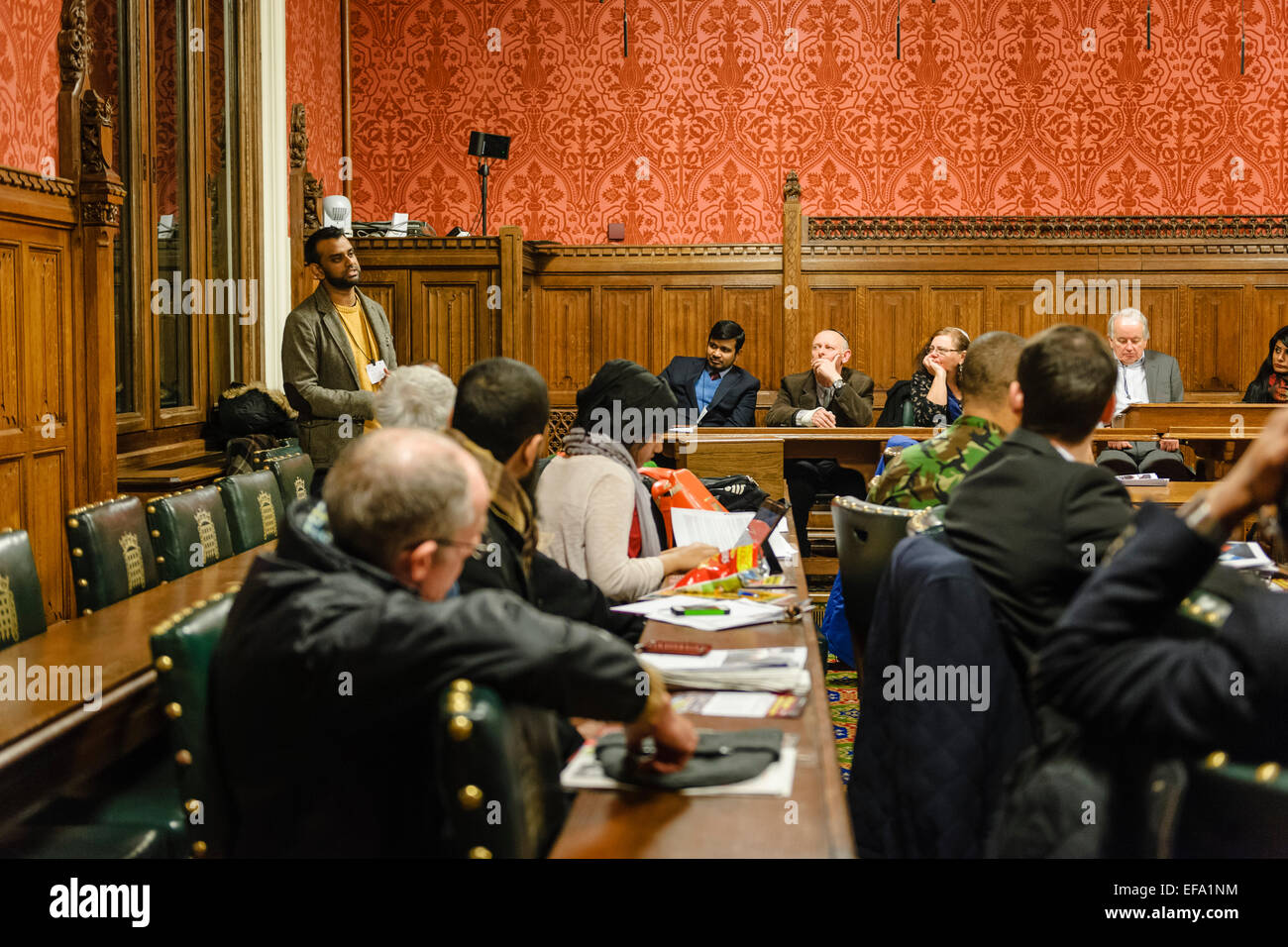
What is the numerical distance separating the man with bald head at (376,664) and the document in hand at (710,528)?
5.34 feet

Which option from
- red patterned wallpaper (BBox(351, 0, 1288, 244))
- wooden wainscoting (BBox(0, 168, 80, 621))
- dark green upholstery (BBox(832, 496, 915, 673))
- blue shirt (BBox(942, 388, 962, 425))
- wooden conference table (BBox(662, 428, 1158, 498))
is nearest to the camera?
dark green upholstery (BBox(832, 496, 915, 673))

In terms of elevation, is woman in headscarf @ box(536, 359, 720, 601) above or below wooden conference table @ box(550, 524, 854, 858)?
above

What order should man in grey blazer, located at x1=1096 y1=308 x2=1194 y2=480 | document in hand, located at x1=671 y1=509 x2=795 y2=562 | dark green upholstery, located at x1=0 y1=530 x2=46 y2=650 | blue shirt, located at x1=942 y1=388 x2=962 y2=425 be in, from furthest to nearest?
man in grey blazer, located at x1=1096 y1=308 x2=1194 y2=480
blue shirt, located at x1=942 y1=388 x2=962 y2=425
document in hand, located at x1=671 y1=509 x2=795 y2=562
dark green upholstery, located at x1=0 y1=530 x2=46 y2=650

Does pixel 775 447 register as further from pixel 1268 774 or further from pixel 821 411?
pixel 1268 774

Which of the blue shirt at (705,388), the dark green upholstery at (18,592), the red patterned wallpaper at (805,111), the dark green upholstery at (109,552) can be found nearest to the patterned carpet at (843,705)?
the dark green upholstery at (109,552)

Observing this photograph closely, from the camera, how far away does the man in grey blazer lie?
632 centimetres

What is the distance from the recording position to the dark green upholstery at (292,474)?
4312 millimetres

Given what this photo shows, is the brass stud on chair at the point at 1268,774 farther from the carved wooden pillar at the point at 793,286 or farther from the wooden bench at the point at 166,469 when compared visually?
the carved wooden pillar at the point at 793,286

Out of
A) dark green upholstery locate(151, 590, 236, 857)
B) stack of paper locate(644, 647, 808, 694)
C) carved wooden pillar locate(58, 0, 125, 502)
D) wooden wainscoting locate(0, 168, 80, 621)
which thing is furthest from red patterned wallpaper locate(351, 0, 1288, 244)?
dark green upholstery locate(151, 590, 236, 857)

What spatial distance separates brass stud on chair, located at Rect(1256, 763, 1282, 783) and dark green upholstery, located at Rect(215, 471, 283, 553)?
293cm

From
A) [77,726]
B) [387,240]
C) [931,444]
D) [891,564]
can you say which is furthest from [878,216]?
[77,726]

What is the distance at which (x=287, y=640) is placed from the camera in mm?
1302

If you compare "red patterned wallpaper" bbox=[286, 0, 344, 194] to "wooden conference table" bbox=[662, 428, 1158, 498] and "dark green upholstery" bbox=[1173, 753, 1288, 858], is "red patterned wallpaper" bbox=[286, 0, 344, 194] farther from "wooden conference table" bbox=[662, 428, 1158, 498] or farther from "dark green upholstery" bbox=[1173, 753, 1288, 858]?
"dark green upholstery" bbox=[1173, 753, 1288, 858]

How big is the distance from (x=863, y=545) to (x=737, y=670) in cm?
97
